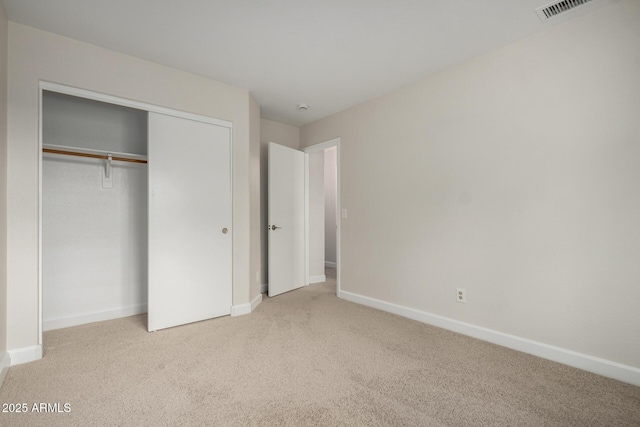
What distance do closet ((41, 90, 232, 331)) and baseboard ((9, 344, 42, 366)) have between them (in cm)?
72

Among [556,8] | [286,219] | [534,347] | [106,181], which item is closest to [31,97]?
[106,181]

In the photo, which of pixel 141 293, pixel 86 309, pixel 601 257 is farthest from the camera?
pixel 141 293

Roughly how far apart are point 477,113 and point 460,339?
2.02 meters

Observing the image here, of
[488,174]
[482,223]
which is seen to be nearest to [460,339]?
[482,223]

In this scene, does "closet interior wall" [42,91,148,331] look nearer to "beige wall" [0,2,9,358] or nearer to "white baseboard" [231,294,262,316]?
"beige wall" [0,2,9,358]

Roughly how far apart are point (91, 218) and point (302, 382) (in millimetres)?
2720

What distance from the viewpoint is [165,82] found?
2.73 meters

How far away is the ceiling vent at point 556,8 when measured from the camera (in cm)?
188

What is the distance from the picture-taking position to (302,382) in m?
1.85

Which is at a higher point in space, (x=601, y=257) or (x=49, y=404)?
(x=601, y=257)

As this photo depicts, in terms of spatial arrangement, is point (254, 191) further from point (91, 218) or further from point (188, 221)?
point (91, 218)

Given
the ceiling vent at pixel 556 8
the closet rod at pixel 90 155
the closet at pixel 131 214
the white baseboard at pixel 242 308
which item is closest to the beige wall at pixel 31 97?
the closet at pixel 131 214

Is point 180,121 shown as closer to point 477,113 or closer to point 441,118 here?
point 441,118

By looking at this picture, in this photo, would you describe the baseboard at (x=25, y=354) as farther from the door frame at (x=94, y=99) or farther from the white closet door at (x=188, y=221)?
the white closet door at (x=188, y=221)
